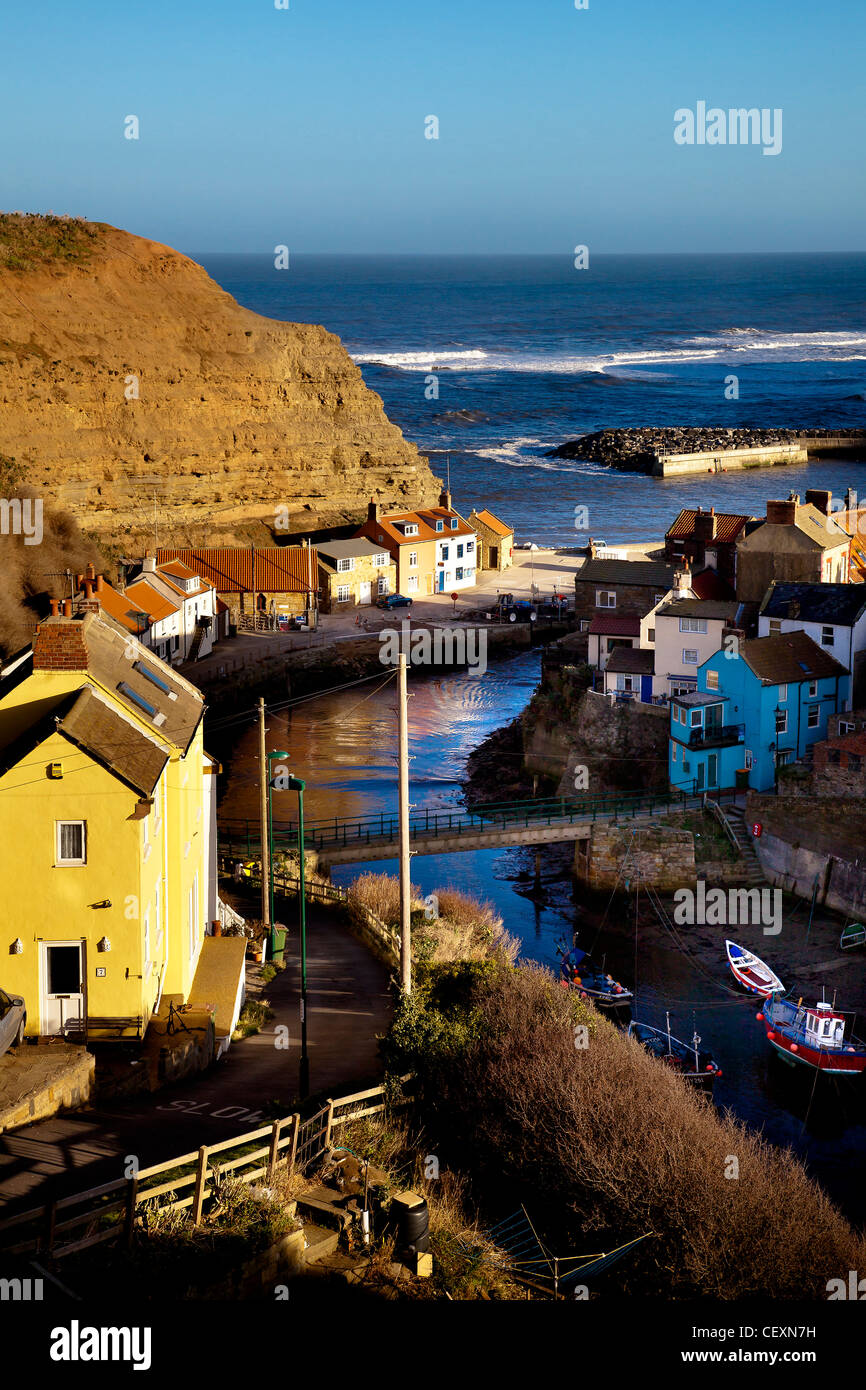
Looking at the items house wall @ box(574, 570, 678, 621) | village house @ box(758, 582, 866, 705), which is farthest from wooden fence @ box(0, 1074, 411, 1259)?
house wall @ box(574, 570, 678, 621)

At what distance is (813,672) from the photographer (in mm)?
44375

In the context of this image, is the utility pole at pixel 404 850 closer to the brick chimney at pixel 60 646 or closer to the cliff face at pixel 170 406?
the brick chimney at pixel 60 646

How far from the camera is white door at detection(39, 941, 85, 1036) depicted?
72.2 feet

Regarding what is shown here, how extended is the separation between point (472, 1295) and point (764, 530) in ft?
126

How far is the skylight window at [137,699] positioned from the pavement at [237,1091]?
5630 millimetres

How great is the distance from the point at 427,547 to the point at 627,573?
1634 cm

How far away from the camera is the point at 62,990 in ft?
72.6

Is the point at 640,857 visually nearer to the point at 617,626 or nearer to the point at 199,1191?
the point at 617,626

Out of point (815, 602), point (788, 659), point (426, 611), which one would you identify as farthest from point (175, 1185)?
point (426, 611)

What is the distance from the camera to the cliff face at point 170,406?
7662cm

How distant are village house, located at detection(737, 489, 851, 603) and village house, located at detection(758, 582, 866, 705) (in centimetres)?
400

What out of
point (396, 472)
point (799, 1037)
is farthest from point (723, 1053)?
point (396, 472)

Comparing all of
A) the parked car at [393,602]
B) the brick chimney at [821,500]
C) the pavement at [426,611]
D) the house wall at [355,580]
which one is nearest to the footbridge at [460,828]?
the brick chimney at [821,500]
